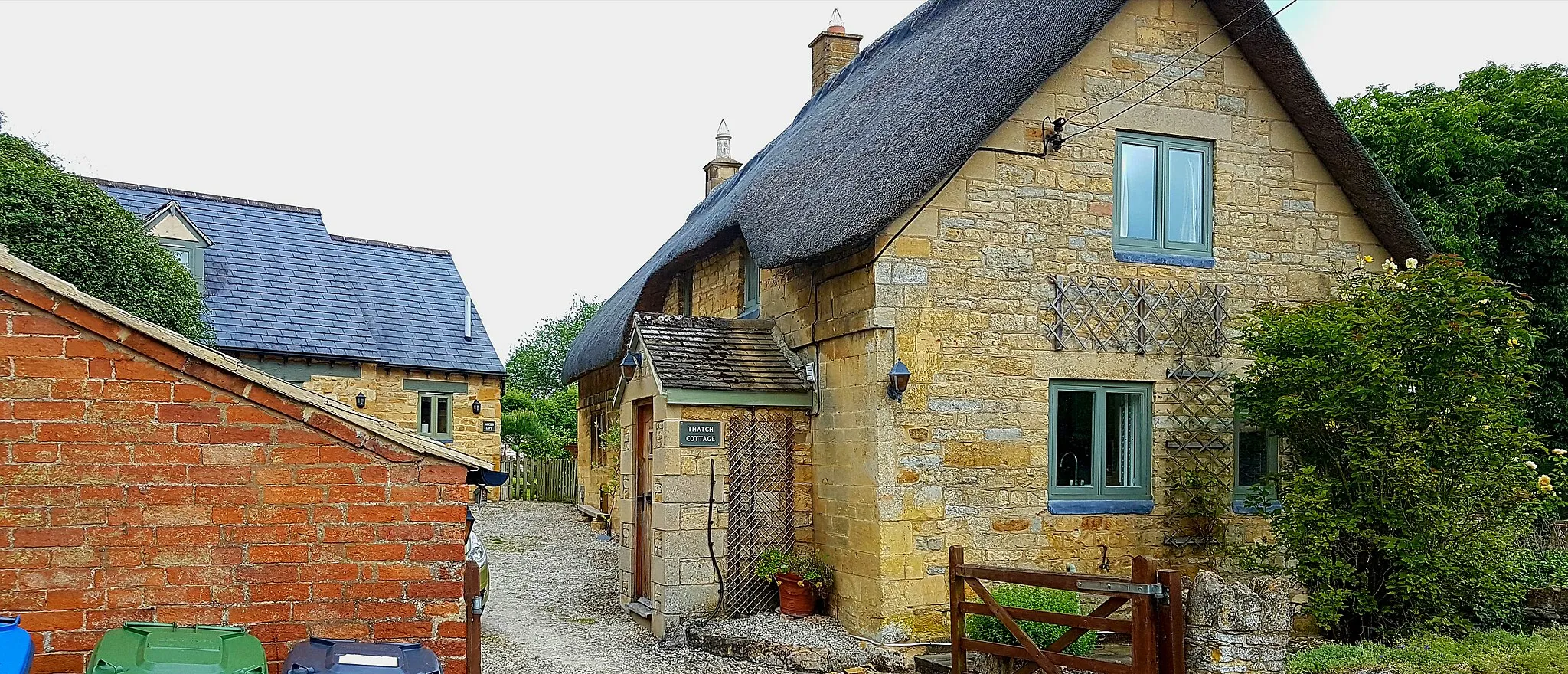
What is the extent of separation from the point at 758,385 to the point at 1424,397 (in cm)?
554

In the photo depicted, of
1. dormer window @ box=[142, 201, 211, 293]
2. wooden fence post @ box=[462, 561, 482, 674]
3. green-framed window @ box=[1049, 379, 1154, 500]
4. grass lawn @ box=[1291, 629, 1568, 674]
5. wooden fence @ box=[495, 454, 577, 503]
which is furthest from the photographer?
wooden fence @ box=[495, 454, 577, 503]

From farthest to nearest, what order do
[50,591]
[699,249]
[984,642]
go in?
[699,249] → [984,642] → [50,591]

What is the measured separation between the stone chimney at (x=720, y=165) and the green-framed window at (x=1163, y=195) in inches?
453

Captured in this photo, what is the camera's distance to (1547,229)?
16312mm

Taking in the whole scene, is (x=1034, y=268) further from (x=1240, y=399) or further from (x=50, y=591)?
(x=50, y=591)

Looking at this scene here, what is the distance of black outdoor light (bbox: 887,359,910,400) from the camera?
32.3 feet

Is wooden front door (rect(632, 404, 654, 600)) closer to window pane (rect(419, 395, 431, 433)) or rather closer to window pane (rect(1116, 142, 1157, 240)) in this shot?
window pane (rect(1116, 142, 1157, 240))

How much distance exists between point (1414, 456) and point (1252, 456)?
7.18ft

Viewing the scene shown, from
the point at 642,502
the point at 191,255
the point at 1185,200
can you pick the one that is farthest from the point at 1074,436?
the point at 191,255

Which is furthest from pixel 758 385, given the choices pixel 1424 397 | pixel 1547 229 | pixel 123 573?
pixel 1547 229

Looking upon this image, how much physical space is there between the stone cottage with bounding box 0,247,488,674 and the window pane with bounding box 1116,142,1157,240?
7219 millimetres

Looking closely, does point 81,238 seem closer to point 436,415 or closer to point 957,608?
point 957,608

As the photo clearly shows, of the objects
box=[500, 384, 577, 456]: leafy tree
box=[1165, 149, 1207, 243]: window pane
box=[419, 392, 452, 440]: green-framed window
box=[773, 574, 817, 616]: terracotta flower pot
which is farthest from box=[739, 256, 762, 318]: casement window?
box=[500, 384, 577, 456]: leafy tree

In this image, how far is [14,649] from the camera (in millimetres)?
4773
